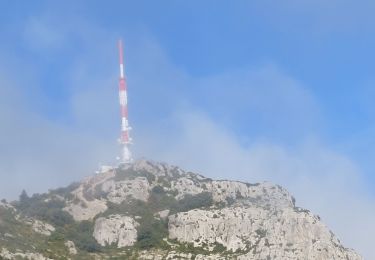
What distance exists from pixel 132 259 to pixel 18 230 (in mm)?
33170

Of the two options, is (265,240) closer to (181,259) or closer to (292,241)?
(292,241)

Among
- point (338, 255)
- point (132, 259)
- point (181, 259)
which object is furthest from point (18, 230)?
point (338, 255)

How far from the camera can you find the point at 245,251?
7869 inches

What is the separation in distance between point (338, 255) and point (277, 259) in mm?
19977

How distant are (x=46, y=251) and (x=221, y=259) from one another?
156ft

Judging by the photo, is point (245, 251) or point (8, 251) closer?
point (8, 251)

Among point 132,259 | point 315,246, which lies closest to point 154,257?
point 132,259

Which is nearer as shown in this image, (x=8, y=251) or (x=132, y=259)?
(x=8, y=251)

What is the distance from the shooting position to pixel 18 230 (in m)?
200

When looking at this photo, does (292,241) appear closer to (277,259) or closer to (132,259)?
(277,259)

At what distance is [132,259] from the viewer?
652ft

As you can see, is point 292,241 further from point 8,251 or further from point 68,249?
point 8,251

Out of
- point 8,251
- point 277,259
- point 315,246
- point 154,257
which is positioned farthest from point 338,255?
point 8,251

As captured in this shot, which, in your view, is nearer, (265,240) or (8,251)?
(8,251)
